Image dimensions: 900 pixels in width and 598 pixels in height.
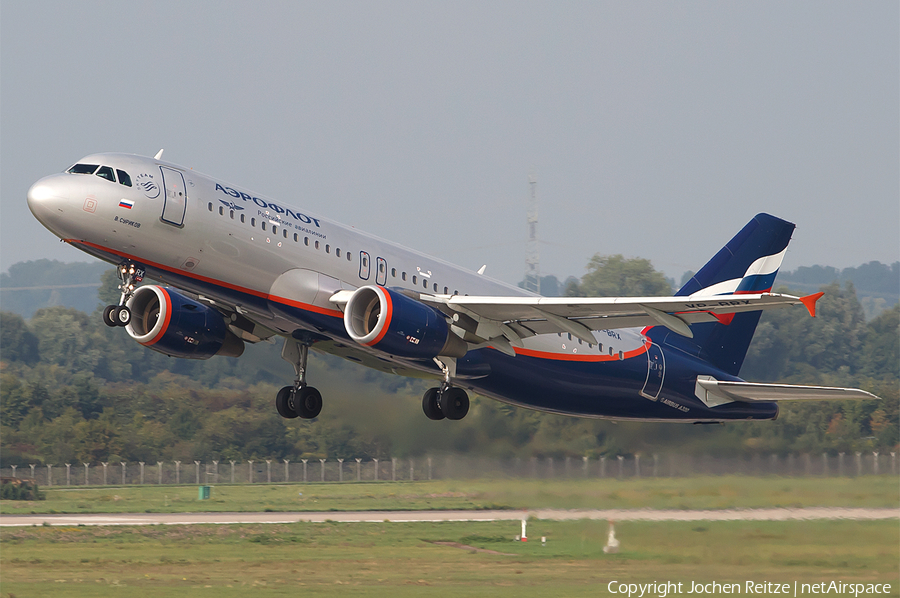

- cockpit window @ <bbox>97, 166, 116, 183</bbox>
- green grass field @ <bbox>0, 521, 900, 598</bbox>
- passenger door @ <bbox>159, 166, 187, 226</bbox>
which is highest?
cockpit window @ <bbox>97, 166, 116, 183</bbox>

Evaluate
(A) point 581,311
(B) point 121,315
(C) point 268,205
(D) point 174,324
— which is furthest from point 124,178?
(A) point 581,311

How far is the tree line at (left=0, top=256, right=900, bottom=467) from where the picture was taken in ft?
105

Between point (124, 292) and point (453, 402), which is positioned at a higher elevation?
point (124, 292)

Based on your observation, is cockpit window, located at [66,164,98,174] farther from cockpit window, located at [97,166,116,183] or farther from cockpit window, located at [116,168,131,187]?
cockpit window, located at [116,168,131,187]

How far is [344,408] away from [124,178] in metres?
11.3

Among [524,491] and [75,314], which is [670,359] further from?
[75,314]

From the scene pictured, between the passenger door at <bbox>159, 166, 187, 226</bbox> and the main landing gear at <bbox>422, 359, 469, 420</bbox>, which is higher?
the passenger door at <bbox>159, 166, 187, 226</bbox>

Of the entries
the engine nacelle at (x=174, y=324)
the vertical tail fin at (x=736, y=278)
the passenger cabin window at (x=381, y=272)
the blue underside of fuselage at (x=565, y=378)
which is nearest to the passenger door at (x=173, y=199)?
the blue underside of fuselage at (x=565, y=378)

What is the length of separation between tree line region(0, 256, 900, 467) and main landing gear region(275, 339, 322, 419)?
6.85 feet

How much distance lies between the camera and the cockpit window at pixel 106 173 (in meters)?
23.6

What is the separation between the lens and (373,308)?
2562 centimetres

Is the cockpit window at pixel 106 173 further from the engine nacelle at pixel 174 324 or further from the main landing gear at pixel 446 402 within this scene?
the main landing gear at pixel 446 402

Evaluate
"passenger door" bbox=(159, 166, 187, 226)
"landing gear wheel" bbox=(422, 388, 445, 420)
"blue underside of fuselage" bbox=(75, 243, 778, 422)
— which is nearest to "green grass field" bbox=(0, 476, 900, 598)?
"blue underside of fuselage" bbox=(75, 243, 778, 422)

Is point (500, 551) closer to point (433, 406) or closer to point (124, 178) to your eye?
point (433, 406)
